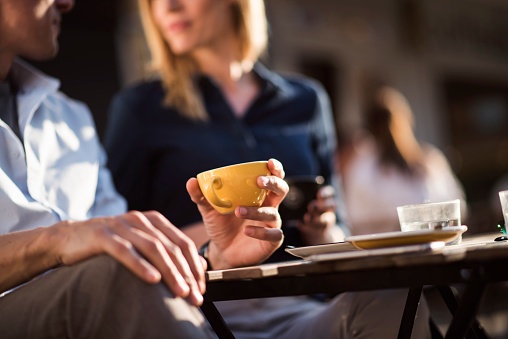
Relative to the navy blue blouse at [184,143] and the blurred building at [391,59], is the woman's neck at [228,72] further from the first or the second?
the blurred building at [391,59]

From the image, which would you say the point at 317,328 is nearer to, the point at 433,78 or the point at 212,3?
the point at 212,3

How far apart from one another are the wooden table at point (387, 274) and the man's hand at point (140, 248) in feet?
0.31

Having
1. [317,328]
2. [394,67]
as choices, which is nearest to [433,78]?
[394,67]

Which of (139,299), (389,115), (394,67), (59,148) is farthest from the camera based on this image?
(394,67)

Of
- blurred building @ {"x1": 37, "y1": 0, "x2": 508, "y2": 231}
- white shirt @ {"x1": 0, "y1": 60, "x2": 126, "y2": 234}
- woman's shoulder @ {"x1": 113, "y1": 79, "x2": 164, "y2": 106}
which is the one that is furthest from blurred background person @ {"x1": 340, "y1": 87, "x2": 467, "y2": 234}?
white shirt @ {"x1": 0, "y1": 60, "x2": 126, "y2": 234}

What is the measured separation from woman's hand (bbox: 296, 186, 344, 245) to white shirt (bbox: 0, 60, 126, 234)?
0.52m

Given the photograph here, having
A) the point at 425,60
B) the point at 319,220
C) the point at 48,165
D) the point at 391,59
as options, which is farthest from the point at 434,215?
the point at 425,60

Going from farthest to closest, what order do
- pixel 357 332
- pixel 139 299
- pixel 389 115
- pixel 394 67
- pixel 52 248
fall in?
1. pixel 394 67
2. pixel 389 115
3. pixel 357 332
4. pixel 52 248
5. pixel 139 299

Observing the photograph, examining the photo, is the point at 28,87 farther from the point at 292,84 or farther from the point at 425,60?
the point at 425,60

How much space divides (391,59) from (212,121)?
8289 millimetres

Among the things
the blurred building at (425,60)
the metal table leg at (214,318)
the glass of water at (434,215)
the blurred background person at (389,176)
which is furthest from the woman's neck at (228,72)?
the blurred building at (425,60)

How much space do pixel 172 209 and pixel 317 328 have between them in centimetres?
68

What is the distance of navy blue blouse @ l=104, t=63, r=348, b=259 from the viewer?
194 centimetres

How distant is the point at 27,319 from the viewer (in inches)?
34.8
